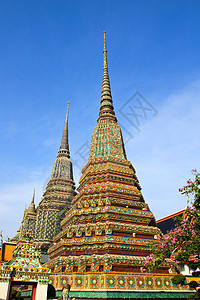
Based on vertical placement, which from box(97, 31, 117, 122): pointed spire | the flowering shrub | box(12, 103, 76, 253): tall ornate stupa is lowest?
the flowering shrub

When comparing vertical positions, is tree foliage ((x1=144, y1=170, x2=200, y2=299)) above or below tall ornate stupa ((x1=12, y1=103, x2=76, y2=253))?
below

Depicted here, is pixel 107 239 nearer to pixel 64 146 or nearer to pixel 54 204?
pixel 54 204

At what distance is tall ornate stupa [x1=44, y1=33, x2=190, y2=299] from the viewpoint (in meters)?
12.8

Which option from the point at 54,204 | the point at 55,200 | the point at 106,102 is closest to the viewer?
the point at 106,102

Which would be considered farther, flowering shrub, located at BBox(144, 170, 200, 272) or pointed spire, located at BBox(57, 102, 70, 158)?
pointed spire, located at BBox(57, 102, 70, 158)

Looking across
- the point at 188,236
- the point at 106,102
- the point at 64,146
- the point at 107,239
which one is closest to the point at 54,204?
the point at 64,146

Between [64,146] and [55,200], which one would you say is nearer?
[55,200]

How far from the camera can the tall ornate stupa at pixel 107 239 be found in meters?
12.8

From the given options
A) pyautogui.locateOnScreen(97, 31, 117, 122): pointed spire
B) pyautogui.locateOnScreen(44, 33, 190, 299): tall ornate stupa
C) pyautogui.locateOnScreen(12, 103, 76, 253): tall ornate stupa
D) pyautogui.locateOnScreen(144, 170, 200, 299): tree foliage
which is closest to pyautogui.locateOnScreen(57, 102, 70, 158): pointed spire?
pyautogui.locateOnScreen(12, 103, 76, 253): tall ornate stupa

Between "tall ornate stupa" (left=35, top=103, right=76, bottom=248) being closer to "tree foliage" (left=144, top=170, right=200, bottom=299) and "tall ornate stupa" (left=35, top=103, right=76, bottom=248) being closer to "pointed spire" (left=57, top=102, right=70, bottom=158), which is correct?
"pointed spire" (left=57, top=102, right=70, bottom=158)

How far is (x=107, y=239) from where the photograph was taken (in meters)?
14.6

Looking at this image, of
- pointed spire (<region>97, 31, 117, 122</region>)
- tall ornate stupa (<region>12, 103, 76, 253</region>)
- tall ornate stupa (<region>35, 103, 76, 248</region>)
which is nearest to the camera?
pointed spire (<region>97, 31, 117, 122</region>)

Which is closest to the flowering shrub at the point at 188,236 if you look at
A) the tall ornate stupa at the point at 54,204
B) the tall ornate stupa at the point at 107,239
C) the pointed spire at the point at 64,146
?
the tall ornate stupa at the point at 107,239

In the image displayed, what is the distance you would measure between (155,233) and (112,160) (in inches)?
262
